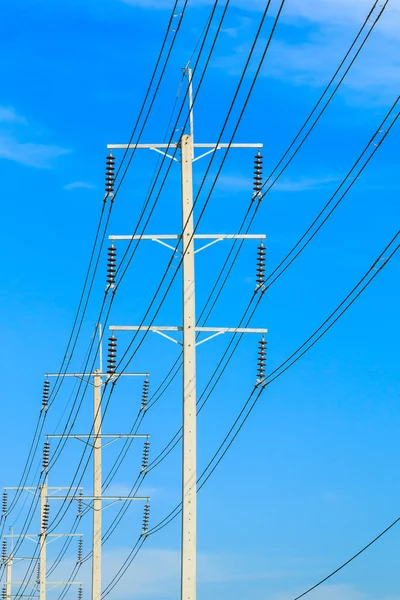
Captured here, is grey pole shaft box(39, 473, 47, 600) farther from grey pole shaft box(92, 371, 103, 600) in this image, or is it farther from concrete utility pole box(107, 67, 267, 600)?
concrete utility pole box(107, 67, 267, 600)

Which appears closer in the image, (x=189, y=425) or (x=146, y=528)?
(x=189, y=425)

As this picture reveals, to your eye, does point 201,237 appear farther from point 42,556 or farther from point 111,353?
point 42,556

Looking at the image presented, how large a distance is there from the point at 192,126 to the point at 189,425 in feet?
20.1

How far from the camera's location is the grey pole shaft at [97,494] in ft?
167

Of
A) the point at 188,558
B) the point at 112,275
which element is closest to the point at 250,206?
the point at 112,275

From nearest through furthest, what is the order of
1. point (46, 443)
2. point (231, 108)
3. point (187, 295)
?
1. point (231, 108)
2. point (187, 295)
3. point (46, 443)

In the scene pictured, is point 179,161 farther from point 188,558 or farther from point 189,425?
point 188,558

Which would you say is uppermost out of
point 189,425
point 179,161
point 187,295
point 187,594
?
point 179,161

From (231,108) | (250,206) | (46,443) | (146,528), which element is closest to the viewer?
(231,108)

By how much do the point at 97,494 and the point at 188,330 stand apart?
76.3 feet

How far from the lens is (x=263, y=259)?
1201 inches

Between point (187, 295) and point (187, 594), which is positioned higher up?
point (187, 295)

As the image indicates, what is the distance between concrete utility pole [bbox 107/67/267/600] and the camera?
30.2 metres

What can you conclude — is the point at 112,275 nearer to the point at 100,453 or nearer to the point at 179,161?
the point at 179,161
